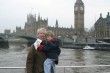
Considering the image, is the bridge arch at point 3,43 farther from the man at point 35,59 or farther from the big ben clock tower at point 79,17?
the man at point 35,59

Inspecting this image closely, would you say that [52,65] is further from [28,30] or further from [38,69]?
[28,30]

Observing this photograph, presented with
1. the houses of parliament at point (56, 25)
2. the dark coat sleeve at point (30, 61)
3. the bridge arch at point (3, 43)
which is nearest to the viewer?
the dark coat sleeve at point (30, 61)

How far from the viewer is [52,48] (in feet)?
11.3

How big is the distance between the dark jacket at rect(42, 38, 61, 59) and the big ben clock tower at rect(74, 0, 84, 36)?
82988mm

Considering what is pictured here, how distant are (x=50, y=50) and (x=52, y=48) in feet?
0.12

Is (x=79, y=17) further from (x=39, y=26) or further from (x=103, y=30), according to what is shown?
(x=103, y=30)

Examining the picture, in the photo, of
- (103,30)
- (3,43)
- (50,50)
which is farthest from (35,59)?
(103,30)

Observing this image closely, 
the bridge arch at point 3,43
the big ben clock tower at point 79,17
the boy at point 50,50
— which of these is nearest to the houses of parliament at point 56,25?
the big ben clock tower at point 79,17

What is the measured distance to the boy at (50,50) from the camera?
3430 mm

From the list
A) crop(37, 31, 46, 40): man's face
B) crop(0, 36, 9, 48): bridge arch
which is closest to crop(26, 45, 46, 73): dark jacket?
crop(37, 31, 46, 40): man's face

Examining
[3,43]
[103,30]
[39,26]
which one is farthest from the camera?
[39,26]

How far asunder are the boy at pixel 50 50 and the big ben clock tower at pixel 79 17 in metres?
83.0

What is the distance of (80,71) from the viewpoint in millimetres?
4801

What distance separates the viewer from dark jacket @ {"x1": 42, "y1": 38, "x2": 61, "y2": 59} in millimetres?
3426
